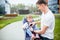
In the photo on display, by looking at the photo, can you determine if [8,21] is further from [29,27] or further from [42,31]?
[42,31]

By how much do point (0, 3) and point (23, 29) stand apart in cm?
50

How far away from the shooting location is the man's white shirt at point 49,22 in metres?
2.48

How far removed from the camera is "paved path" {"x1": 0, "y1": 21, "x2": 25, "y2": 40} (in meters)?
2.57

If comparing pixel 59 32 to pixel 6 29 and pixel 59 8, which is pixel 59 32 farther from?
pixel 6 29

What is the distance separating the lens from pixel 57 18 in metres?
2.54

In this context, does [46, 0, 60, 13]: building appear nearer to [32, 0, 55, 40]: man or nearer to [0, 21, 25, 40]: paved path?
[32, 0, 55, 40]: man

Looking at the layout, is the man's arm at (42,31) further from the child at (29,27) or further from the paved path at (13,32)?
the paved path at (13,32)

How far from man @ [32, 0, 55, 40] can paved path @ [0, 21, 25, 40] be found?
0.70 ft

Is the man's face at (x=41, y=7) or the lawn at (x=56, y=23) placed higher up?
the man's face at (x=41, y=7)

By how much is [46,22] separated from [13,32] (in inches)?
19.5

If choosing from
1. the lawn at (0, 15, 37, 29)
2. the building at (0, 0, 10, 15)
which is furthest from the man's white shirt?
the building at (0, 0, 10, 15)

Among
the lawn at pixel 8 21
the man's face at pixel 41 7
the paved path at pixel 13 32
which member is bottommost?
the paved path at pixel 13 32

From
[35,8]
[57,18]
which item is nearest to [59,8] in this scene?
[57,18]

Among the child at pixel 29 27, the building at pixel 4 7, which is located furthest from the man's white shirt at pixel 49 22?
the building at pixel 4 7
